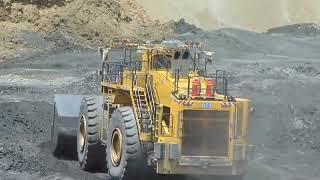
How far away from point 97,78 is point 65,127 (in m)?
10.6

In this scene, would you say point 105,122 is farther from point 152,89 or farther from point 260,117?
point 260,117

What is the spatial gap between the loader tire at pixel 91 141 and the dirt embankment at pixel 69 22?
2130 centimetres

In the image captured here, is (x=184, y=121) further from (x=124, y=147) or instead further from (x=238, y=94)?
(x=238, y=94)

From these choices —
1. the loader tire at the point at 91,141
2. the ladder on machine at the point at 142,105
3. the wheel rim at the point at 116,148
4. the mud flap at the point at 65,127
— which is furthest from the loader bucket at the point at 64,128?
the ladder on machine at the point at 142,105

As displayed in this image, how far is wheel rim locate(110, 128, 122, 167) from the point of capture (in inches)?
403

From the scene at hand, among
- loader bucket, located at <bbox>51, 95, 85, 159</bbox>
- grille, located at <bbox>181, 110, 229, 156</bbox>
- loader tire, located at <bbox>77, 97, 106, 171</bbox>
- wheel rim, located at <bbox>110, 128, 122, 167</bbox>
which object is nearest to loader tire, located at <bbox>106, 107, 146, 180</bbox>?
wheel rim, located at <bbox>110, 128, 122, 167</bbox>

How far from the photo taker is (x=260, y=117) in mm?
16031

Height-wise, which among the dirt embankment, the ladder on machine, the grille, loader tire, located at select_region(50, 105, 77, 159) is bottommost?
loader tire, located at select_region(50, 105, 77, 159)

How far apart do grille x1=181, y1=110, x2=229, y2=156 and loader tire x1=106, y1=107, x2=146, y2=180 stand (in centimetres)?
73

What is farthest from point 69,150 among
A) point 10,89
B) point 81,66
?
point 81,66

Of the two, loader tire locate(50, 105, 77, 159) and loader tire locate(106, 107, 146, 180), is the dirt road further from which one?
loader tire locate(106, 107, 146, 180)

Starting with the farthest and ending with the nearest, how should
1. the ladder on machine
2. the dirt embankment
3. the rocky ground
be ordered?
the dirt embankment < the rocky ground < the ladder on machine

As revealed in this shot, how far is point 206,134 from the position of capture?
964 centimetres

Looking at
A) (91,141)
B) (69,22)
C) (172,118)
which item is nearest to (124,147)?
(172,118)
